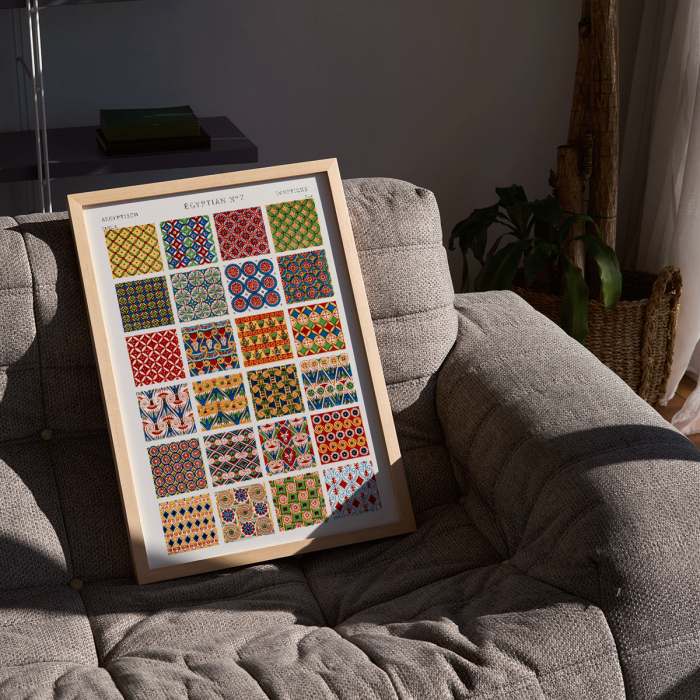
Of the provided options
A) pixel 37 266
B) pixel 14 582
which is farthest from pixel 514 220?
pixel 14 582

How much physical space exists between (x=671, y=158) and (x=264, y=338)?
167 centimetres

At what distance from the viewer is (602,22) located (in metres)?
2.21

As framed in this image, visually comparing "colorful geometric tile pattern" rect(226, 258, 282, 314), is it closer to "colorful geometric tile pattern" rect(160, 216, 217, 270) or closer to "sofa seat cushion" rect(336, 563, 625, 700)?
"colorful geometric tile pattern" rect(160, 216, 217, 270)

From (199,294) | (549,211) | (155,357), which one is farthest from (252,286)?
(549,211)

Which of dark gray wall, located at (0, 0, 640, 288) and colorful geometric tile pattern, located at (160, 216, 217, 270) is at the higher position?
dark gray wall, located at (0, 0, 640, 288)

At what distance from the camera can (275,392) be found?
4.54 ft

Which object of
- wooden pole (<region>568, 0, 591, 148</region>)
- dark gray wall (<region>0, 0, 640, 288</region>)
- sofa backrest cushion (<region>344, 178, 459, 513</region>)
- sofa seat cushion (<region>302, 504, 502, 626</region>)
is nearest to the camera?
sofa seat cushion (<region>302, 504, 502, 626</region>)

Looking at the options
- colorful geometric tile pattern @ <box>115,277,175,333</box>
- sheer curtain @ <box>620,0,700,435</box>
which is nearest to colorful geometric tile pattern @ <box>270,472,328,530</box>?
colorful geometric tile pattern @ <box>115,277,175,333</box>

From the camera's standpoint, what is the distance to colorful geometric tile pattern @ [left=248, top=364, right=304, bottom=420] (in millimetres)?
1377

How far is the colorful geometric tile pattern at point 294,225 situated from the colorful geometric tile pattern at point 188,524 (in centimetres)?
46

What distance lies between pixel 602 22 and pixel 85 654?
2.01 meters

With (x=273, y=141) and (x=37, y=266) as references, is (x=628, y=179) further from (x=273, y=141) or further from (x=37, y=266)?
(x=37, y=266)

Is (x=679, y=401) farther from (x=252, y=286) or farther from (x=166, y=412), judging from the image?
(x=166, y=412)

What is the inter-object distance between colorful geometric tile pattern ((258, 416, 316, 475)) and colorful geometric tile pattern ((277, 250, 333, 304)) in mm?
215
